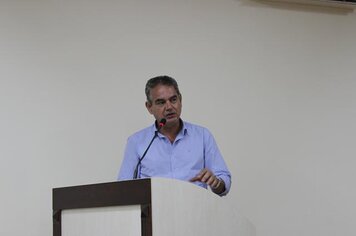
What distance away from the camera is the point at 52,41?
3.60m

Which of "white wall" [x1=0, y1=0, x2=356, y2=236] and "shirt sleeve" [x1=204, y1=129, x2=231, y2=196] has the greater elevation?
"white wall" [x1=0, y1=0, x2=356, y2=236]

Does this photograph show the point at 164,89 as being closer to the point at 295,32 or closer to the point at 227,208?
the point at 227,208

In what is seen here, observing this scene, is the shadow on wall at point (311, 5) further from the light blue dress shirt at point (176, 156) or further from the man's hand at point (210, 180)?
the man's hand at point (210, 180)

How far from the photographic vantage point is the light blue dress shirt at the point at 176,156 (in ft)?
9.43

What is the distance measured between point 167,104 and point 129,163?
34 cm

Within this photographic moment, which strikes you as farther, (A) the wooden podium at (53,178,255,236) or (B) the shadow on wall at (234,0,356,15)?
(B) the shadow on wall at (234,0,356,15)

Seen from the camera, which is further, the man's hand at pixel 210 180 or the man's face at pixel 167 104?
the man's face at pixel 167 104

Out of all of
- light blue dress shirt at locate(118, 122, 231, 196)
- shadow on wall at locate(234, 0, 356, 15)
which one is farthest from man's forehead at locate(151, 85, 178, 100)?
shadow on wall at locate(234, 0, 356, 15)

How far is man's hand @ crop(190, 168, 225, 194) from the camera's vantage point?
2.48 m

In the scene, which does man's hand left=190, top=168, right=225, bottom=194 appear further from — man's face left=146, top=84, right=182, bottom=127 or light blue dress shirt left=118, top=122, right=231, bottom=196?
man's face left=146, top=84, right=182, bottom=127

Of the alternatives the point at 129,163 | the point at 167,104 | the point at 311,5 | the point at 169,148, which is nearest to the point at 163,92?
the point at 167,104

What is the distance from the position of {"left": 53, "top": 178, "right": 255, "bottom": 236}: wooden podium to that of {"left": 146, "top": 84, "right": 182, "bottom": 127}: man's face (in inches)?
29.0

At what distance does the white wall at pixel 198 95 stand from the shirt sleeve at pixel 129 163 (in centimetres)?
70

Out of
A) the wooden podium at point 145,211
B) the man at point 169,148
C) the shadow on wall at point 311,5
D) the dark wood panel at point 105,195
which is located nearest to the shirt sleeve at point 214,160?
the man at point 169,148
